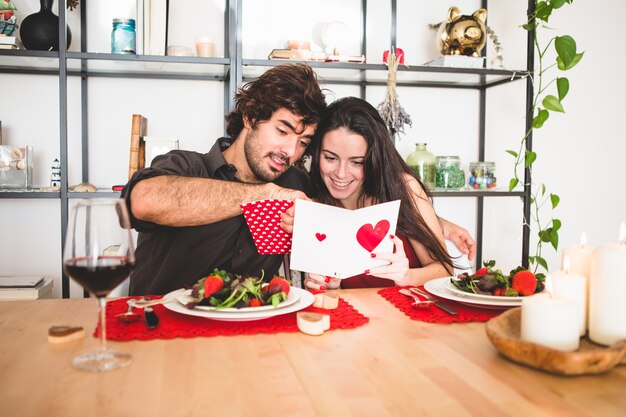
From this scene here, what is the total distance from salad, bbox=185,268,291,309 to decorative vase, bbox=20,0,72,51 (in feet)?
6.19

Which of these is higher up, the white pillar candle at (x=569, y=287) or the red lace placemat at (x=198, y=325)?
the white pillar candle at (x=569, y=287)

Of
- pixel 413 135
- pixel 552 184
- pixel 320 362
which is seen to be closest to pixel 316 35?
pixel 413 135

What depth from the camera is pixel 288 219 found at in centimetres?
150

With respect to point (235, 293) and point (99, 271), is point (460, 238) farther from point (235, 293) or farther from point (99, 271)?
point (99, 271)

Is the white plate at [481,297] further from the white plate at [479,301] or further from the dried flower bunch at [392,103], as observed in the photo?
the dried flower bunch at [392,103]

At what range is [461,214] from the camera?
129 inches

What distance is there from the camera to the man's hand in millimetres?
2010

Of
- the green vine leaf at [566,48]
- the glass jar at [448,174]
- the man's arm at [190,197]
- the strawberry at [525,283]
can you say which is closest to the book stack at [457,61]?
the green vine leaf at [566,48]

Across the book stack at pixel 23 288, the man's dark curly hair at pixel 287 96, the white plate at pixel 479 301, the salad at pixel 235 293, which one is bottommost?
the book stack at pixel 23 288

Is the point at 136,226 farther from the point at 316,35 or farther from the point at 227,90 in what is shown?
the point at 316,35

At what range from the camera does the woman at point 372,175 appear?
1.97m

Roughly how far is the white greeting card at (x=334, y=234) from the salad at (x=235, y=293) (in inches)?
10.5

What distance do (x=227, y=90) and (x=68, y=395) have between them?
7.76 feet

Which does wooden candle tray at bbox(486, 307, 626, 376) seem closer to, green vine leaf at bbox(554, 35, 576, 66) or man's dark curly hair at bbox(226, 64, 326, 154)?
man's dark curly hair at bbox(226, 64, 326, 154)
